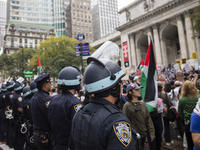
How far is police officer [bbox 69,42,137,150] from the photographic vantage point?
1.43 meters

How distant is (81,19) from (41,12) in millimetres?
28378

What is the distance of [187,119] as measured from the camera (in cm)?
402

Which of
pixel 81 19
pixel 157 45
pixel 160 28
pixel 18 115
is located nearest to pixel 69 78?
pixel 18 115

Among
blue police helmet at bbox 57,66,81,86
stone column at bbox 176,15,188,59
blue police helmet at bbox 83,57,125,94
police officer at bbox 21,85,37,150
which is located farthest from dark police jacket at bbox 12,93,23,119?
stone column at bbox 176,15,188,59

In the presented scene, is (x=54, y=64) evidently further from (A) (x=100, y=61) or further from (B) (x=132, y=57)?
(A) (x=100, y=61)

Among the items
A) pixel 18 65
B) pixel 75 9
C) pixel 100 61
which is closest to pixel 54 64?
pixel 18 65

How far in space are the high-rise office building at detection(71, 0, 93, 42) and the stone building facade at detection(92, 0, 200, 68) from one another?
55033 millimetres

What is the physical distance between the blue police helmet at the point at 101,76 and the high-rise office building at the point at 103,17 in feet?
366

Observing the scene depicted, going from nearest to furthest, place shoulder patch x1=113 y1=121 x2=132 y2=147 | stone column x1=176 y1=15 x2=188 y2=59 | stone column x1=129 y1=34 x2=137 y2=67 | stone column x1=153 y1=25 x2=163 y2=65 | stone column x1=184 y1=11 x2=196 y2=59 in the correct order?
shoulder patch x1=113 y1=121 x2=132 y2=147
stone column x1=184 y1=11 x2=196 y2=59
stone column x1=176 y1=15 x2=188 y2=59
stone column x1=153 y1=25 x2=163 y2=65
stone column x1=129 y1=34 x2=137 y2=67

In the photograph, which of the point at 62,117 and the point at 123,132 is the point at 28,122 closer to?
the point at 62,117

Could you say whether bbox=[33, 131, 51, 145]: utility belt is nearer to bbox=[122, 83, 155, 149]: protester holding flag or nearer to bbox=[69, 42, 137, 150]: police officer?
bbox=[69, 42, 137, 150]: police officer

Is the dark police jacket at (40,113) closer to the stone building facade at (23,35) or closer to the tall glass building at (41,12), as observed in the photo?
the stone building facade at (23,35)

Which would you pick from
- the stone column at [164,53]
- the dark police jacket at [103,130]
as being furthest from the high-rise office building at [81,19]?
the dark police jacket at [103,130]

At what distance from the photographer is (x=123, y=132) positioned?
4.68ft
